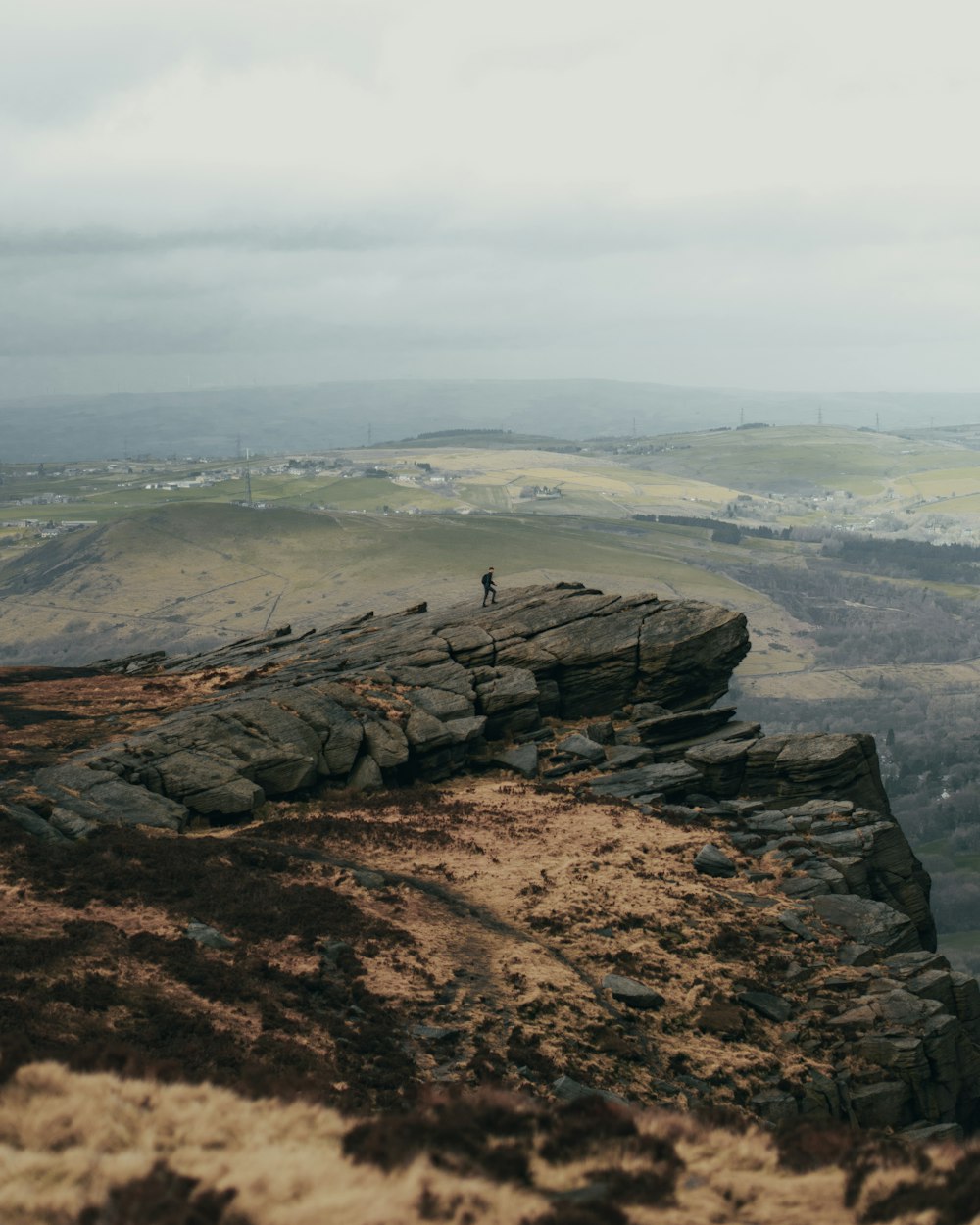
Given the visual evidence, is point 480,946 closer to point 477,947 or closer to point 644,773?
point 477,947

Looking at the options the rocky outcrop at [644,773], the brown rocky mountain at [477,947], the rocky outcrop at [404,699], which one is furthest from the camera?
the rocky outcrop at [404,699]

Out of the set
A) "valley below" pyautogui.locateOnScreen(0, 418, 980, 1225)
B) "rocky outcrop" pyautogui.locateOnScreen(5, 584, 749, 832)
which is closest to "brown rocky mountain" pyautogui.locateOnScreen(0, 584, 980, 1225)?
"valley below" pyautogui.locateOnScreen(0, 418, 980, 1225)

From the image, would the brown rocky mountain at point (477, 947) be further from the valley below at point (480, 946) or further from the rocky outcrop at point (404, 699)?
the rocky outcrop at point (404, 699)

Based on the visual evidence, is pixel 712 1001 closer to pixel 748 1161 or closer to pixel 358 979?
pixel 358 979

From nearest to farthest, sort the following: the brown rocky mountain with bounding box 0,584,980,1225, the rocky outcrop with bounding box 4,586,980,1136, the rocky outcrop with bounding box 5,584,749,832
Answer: the brown rocky mountain with bounding box 0,584,980,1225 < the rocky outcrop with bounding box 4,586,980,1136 < the rocky outcrop with bounding box 5,584,749,832

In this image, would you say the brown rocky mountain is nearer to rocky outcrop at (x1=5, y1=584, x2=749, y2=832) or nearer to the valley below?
the valley below

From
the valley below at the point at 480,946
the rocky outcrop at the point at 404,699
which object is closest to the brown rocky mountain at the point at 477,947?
the valley below at the point at 480,946
